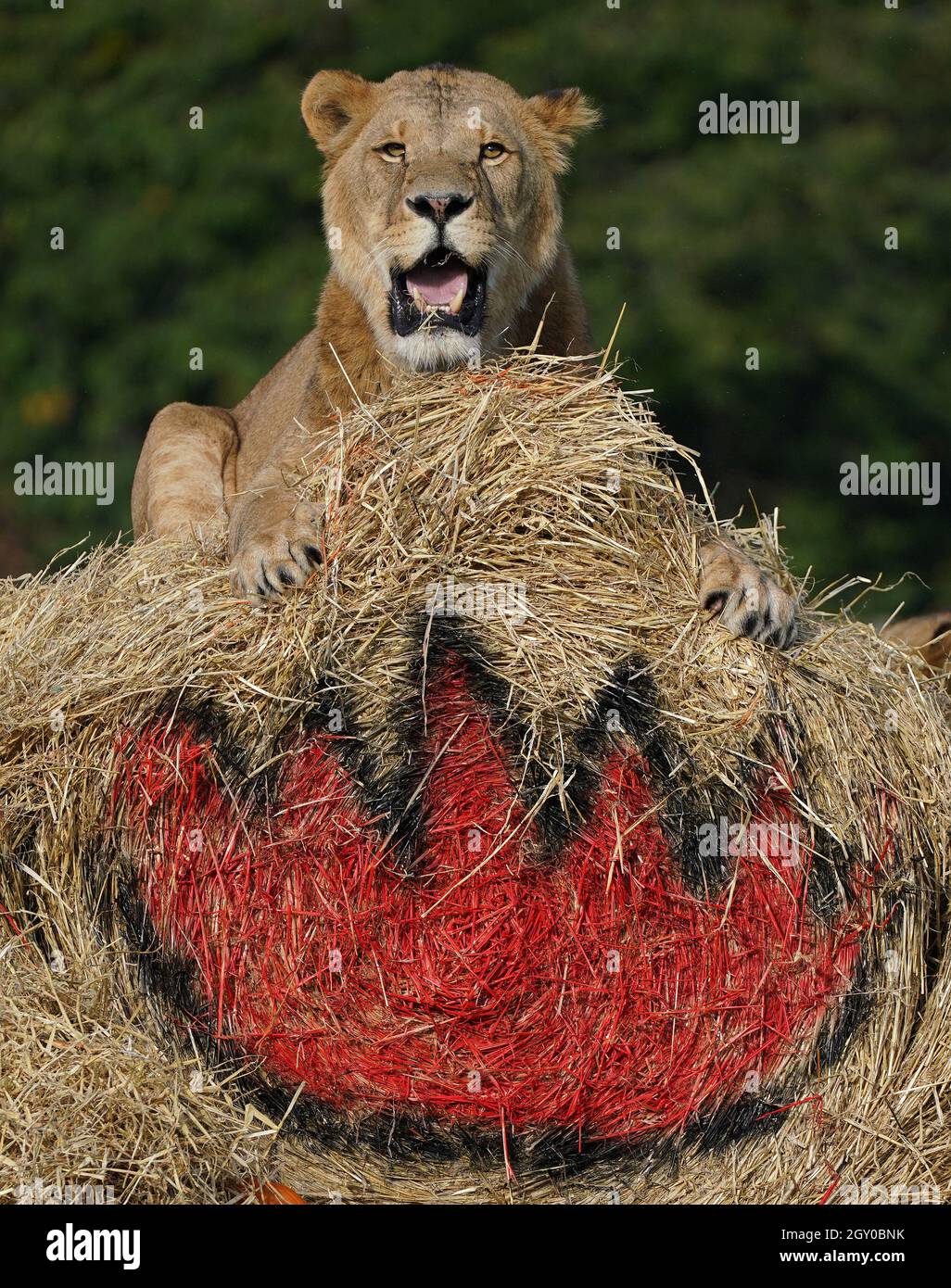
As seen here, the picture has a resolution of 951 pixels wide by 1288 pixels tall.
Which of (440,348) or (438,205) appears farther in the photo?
(440,348)

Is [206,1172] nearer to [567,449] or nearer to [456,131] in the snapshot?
[567,449]

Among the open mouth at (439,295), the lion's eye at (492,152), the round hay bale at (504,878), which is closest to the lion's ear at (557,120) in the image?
the lion's eye at (492,152)

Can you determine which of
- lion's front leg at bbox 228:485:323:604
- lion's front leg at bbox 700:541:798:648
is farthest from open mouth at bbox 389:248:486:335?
lion's front leg at bbox 700:541:798:648

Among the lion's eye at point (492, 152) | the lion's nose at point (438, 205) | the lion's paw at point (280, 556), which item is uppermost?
the lion's eye at point (492, 152)

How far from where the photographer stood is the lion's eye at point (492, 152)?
17.3ft

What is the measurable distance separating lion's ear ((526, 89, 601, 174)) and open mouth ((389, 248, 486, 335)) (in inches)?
34.5

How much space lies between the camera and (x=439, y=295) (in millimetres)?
5020

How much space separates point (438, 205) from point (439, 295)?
0.31 metres

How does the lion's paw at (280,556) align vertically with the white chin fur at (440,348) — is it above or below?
below

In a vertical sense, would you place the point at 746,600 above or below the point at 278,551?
below

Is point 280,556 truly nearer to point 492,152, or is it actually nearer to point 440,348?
point 440,348

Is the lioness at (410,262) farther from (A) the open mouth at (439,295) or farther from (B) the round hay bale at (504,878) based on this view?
(B) the round hay bale at (504,878)

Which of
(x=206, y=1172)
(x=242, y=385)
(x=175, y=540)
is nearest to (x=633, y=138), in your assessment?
(x=242, y=385)

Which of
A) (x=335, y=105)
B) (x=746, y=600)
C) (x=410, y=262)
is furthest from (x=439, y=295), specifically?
(x=746, y=600)
